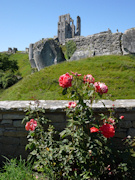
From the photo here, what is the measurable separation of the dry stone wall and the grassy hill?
4.81 metres

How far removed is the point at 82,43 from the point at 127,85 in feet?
26.9

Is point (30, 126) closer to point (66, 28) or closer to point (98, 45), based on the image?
point (98, 45)

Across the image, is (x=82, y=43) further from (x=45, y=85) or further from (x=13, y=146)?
(x=13, y=146)

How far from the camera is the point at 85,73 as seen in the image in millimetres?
10070

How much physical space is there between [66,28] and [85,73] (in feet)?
171

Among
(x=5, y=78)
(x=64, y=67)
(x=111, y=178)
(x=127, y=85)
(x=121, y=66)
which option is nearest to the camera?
(x=111, y=178)

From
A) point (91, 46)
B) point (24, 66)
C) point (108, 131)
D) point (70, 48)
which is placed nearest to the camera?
point (108, 131)

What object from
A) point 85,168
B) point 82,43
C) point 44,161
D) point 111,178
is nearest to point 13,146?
point 44,161

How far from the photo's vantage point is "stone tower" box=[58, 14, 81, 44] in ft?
190

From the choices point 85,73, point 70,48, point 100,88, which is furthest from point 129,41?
point 100,88

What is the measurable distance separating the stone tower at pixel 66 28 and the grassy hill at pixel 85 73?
4803 cm

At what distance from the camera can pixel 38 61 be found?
653 inches

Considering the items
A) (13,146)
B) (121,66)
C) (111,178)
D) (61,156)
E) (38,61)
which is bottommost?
(111,178)

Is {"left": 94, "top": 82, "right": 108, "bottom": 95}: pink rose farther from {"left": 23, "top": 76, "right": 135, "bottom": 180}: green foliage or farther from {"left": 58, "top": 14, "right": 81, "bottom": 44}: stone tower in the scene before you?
{"left": 58, "top": 14, "right": 81, "bottom": 44}: stone tower
